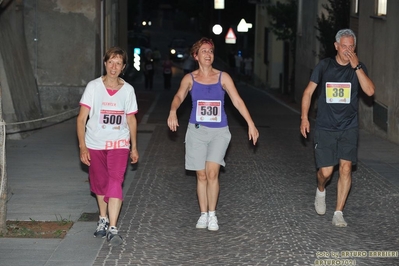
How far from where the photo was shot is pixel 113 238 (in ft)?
26.7

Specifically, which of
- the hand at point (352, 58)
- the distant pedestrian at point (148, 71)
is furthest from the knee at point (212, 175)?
the distant pedestrian at point (148, 71)

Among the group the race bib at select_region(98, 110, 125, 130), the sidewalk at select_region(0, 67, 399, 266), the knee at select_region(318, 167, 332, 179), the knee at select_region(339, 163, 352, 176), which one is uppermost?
the race bib at select_region(98, 110, 125, 130)

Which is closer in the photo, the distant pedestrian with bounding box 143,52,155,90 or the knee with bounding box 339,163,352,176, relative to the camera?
the knee with bounding box 339,163,352,176

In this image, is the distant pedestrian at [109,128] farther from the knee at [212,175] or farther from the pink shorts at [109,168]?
the knee at [212,175]

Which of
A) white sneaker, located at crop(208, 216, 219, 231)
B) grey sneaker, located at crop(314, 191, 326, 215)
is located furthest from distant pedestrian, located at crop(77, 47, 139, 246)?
grey sneaker, located at crop(314, 191, 326, 215)

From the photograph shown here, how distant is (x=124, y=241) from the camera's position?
8398 millimetres

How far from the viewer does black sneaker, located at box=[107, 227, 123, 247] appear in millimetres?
8125

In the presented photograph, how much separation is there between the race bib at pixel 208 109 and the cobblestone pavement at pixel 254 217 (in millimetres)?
1150

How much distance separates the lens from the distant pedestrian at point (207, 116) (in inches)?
347

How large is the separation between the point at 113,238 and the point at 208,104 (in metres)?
1.66

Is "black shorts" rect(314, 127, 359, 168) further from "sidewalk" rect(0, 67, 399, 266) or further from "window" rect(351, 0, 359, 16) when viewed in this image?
"window" rect(351, 0, 359, 16)

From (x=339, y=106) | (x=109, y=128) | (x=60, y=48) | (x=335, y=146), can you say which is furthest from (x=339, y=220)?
(x=60, y=48)

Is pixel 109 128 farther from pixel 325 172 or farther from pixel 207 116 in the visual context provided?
pixel 325 172

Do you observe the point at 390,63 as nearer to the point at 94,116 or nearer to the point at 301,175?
the point at 301,175
